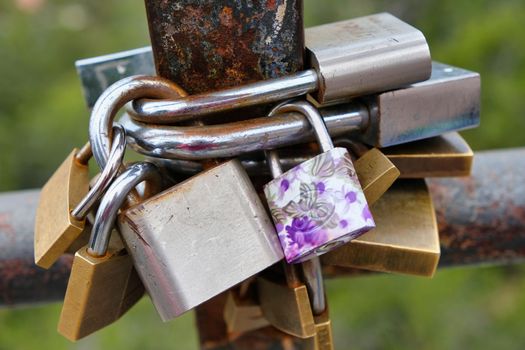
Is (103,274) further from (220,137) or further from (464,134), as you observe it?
(464,134)

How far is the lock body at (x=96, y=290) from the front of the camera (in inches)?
19.9

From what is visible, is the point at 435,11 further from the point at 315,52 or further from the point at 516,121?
the point at 315,52

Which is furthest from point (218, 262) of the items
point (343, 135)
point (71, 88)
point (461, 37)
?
point (71, 88)

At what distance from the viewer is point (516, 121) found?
202cm

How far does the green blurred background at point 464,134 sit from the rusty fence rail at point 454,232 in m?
1.11

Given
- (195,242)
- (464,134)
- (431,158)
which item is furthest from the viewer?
(464,134)

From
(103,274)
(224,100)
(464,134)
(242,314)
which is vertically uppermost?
(224,100)

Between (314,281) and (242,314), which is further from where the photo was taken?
(242,314)

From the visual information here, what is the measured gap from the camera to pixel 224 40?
19.6 inches

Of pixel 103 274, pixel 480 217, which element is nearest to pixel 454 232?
pixel 480 217

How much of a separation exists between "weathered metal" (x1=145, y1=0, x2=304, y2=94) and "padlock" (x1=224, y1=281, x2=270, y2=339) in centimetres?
20

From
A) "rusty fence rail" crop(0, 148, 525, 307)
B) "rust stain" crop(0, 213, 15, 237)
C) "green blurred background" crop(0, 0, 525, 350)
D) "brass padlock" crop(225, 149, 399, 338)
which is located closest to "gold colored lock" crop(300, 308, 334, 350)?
"brass padlock" crop(225, 149, 399, 338)

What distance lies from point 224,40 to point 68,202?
188 mm

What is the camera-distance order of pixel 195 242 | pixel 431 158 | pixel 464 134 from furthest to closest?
pixel 464 134 < pixel 431 158 < pixel 195 242
